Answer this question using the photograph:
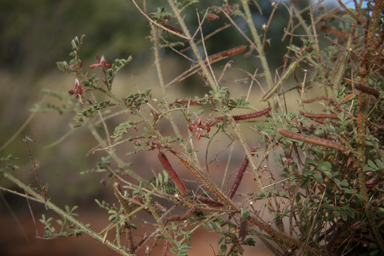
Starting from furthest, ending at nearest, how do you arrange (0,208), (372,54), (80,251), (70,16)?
(0,208)
(70,16)
(80,251)
(372,54)

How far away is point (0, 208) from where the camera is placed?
6.49 ft

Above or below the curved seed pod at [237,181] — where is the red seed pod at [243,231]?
below

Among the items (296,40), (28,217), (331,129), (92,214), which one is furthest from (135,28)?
(331,129)

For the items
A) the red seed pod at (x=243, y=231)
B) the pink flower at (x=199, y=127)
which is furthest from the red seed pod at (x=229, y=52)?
the red seed pod at (x=243, y=231)

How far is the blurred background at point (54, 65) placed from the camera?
5.80 feet

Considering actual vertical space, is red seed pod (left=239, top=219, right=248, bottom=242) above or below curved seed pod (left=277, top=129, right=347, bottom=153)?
below

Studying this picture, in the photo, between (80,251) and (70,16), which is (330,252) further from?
(70,16)

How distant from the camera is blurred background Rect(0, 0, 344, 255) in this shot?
69.6 inches

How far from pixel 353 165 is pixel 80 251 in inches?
65.8

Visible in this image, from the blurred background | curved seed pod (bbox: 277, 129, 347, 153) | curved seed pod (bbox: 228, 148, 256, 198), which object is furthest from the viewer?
the blurred background

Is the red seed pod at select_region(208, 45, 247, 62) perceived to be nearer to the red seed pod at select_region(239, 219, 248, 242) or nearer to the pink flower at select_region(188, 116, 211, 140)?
the pink flower at select_region(188, 116, 211, 140)

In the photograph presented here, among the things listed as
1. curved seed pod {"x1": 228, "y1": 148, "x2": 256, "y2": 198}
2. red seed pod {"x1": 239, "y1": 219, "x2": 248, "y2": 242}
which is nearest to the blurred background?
curved seed pod {"x1": 228, "y1": 148, "x2": 256, "y2": 198}

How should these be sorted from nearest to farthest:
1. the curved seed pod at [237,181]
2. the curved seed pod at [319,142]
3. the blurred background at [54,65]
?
the curved seed pod at [319,142], the curved seed pod at [237,181], the blurred background at [54,65]

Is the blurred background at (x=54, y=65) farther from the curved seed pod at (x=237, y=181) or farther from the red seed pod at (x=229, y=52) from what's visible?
the curved seed pod at (x=237, y=181)
